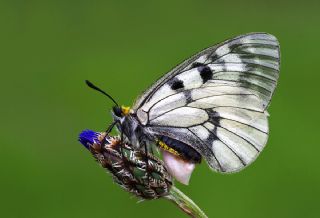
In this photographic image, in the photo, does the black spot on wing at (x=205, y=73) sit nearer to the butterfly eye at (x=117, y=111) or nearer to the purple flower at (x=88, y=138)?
the butterfly eye at (x=117, y=111)

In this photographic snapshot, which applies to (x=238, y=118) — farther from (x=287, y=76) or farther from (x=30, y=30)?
(x=30, y=30)

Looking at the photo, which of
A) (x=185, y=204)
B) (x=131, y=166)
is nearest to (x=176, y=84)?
(x=131, y=166)

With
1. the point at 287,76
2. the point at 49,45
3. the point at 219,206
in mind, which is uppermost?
the point at 49,45

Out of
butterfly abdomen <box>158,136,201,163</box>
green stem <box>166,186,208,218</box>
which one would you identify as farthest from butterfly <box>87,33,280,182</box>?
green stem <box>166,186,208,218</box>

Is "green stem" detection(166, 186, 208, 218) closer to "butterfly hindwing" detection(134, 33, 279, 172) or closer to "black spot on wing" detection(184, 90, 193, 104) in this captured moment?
"butterfly hindwing" detection(134, 33, 279, 172)

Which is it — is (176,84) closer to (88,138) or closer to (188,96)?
(188,96)

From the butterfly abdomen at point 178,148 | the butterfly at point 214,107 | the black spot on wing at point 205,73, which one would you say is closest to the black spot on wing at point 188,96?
the butterfly at point 214,107

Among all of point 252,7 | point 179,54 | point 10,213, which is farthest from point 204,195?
point 252,7
